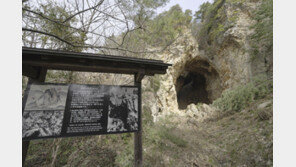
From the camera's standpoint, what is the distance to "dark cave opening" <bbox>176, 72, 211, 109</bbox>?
13.7 metres

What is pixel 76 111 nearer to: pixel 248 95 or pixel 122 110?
pixel 122 110

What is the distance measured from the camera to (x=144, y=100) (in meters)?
6.29

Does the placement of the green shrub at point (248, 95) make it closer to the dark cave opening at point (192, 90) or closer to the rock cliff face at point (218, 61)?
the rock cliff face at point (218, 61)

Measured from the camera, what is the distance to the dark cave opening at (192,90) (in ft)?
45.0

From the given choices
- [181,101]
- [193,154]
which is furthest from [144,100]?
[181,101]

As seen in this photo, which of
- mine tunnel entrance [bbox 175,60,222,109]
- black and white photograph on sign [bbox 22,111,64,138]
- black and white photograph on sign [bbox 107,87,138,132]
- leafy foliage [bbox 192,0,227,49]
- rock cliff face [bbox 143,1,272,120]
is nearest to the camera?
black and white photograph on sign [bbox 22,111,64,138]

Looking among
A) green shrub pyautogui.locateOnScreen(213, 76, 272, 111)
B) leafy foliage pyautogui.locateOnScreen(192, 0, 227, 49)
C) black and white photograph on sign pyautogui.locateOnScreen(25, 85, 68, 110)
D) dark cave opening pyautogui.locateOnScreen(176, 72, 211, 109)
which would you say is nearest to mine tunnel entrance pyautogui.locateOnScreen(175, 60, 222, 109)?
dark cave opening pyautogui.locateOnScreen(176, 72, 211, 109)

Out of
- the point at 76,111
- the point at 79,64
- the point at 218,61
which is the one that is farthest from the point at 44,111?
the point at 218,61

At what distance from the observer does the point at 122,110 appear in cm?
228

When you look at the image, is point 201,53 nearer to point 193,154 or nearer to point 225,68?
point 225,68

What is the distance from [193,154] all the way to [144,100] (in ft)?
11.3

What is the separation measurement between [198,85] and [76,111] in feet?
49.9

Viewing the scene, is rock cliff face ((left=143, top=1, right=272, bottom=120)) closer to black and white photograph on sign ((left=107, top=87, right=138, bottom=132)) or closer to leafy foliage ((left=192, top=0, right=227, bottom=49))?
leafy foliage ((left=192, top=0, right=227, bottom=49))

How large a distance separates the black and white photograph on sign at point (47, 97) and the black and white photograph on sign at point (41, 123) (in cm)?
10
